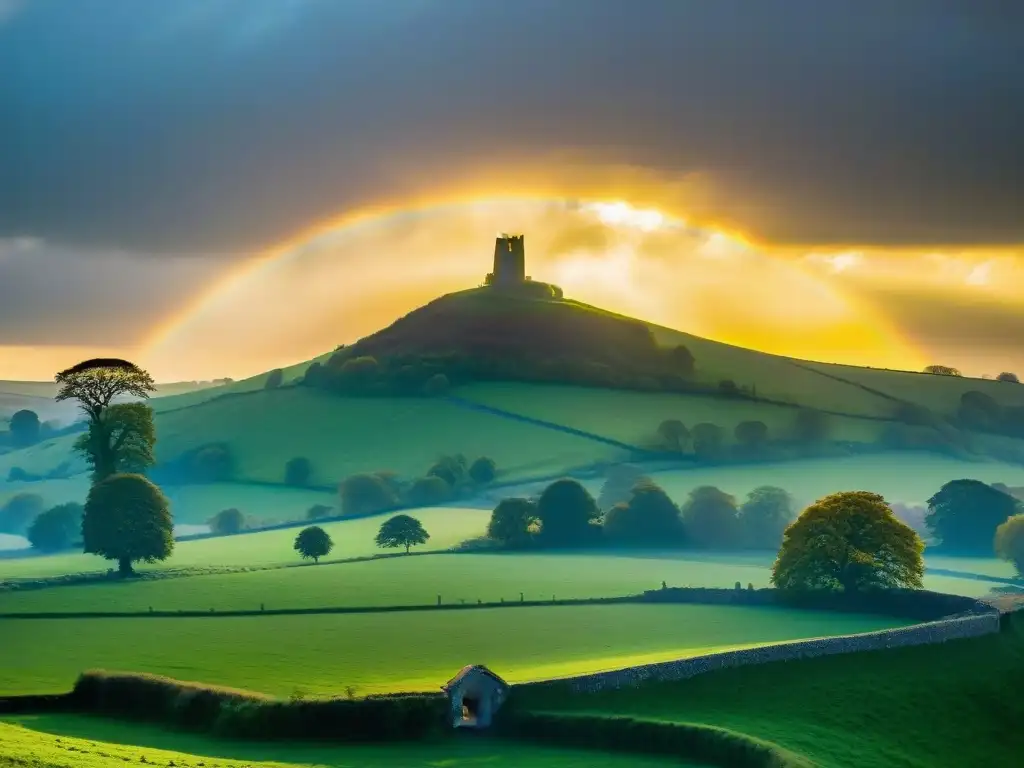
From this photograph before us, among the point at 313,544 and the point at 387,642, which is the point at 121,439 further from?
the point at 387,642

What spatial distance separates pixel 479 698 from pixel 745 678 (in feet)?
40.1

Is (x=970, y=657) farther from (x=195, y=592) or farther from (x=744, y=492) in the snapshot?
(x=744, y=492)

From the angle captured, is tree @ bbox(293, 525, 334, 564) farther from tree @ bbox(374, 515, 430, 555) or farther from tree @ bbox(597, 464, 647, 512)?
tree @ bbox(597, 464, 647, 512)

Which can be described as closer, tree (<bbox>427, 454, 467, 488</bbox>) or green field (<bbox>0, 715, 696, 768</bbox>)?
green field (<bbox>0, 715, 696, 768</bbox>)

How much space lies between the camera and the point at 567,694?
69.1 meters

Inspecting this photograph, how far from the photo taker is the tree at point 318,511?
156625 mm

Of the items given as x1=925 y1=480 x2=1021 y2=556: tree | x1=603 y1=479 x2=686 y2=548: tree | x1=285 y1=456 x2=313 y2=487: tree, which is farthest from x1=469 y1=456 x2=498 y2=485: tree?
x1=925 y1=480 x2=1021 y2=556: tree

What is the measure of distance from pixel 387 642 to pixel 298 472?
290 ft

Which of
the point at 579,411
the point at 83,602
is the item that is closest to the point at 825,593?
the point at 83,602

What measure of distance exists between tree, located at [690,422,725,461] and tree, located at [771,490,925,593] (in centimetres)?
8348

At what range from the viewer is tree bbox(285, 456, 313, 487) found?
172 m

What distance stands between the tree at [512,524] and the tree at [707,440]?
1993 inches

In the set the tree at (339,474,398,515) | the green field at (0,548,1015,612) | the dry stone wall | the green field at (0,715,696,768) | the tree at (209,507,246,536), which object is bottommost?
the green field at (0,715,696,768)

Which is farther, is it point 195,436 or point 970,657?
point 195,436
